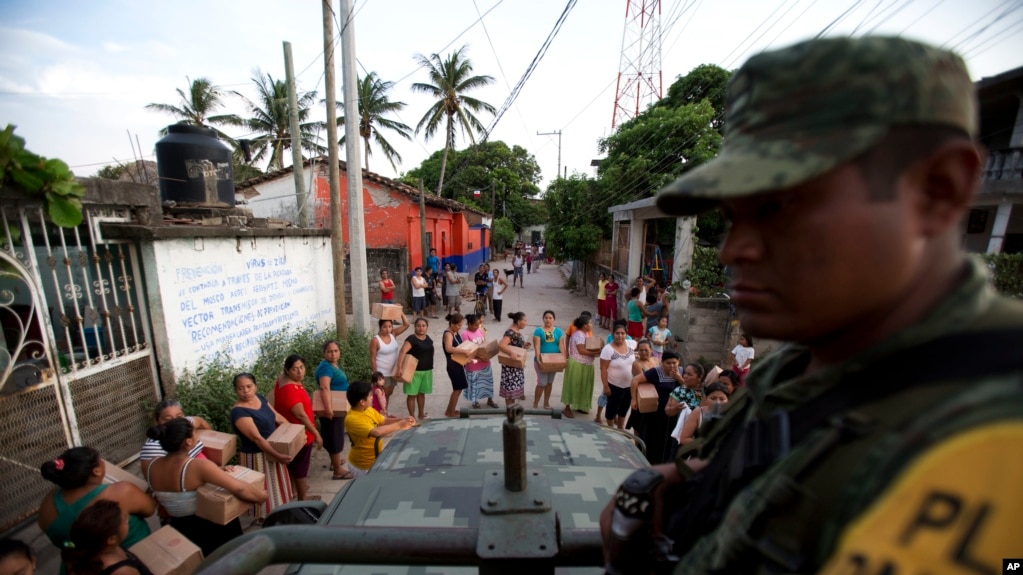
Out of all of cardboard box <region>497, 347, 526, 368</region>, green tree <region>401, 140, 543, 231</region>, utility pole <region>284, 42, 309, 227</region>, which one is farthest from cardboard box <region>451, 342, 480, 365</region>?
green tree <region>401, 140, 543, 231</region>

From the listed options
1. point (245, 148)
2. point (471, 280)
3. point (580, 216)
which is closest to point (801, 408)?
point (245, 148)

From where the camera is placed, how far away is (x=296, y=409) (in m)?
3.88

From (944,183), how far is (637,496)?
720mm

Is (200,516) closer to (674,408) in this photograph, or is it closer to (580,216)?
(674,408)

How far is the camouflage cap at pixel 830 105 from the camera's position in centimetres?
56

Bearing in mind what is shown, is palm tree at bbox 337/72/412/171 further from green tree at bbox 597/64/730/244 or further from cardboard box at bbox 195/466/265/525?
cardboard box at bbox 195/466/265/525

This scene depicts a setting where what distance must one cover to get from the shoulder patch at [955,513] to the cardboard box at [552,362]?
5183 mm

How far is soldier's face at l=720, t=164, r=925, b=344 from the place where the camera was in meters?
0.56

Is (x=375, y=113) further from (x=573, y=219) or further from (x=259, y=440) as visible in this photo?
(x=259, y=440)

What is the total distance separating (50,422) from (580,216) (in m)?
14.2

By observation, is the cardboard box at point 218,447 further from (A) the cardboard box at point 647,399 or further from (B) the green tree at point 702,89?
(B) the green tree at point 702,89

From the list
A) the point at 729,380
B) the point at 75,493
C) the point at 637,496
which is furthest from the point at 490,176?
the point at 637,496

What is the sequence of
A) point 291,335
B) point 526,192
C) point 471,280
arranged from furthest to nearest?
1. point 526,192
2. point 471,280
3. point 291,335

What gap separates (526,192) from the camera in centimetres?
3475
